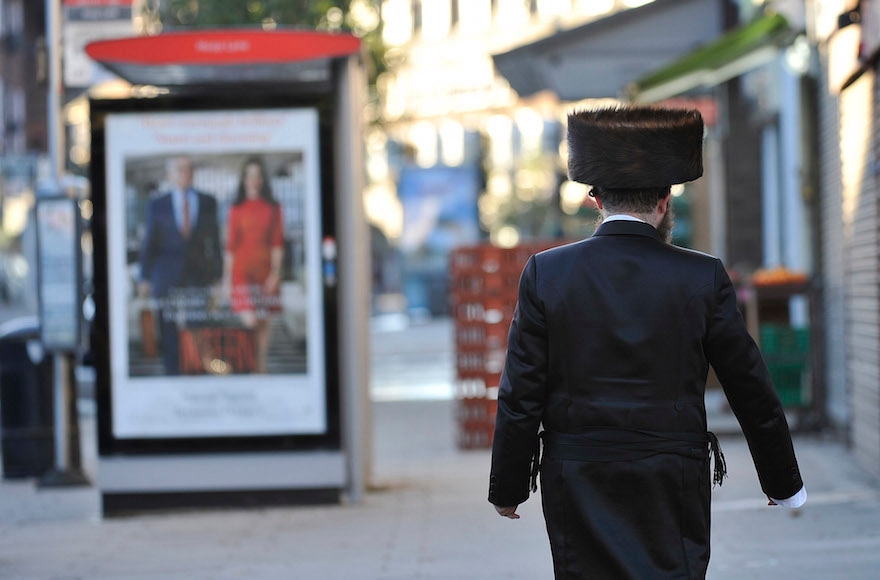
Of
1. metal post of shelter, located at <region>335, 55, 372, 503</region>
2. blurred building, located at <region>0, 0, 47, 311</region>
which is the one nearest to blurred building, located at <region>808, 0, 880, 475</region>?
metal post of shelter, located at <region>335, 55, 372, 503</region>

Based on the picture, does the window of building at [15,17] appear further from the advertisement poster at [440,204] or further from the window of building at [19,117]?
the advertisement poster at [440,204]

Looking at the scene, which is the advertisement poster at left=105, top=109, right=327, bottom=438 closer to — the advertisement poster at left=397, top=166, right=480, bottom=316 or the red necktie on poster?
the red necktie on poster

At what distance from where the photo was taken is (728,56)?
39.5ft

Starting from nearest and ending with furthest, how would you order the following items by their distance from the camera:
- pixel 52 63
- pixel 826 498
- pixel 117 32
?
pixel 826 498 < pixel 52 63 < pixel 117 32

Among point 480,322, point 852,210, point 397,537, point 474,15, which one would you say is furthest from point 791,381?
point 474,15

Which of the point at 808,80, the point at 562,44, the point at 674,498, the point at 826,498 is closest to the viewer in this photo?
the point at 674,498

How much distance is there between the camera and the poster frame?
845 centimetres

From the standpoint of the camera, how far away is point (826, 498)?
8148mm

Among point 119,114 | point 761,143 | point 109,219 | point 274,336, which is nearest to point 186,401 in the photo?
point 274,336

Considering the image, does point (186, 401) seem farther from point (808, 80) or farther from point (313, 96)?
point (808, 80)

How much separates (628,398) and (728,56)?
8834 mm

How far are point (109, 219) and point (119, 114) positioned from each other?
24.1 inches

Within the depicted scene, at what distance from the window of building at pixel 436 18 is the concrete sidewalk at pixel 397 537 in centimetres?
7749

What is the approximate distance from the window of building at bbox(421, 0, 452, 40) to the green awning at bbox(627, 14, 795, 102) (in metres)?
73.3
